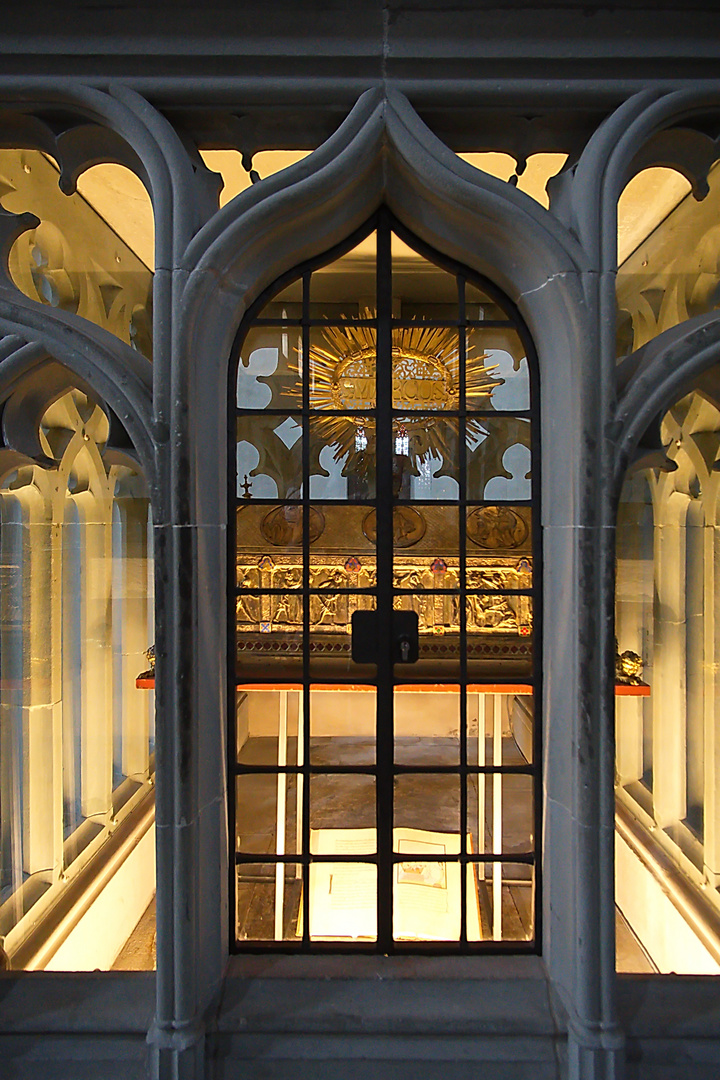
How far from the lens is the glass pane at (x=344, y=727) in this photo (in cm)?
259

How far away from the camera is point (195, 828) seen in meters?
1.96

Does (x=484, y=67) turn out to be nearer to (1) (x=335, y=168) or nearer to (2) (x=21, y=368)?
(1) (x=335, y=168)

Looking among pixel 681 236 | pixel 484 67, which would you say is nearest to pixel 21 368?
pixel 484 67

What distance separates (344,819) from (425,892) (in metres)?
0.41

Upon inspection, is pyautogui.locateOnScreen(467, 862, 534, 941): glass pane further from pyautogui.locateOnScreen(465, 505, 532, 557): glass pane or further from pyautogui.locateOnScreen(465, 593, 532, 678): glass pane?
pyautogui.locateOnScreen(465, 505, 532, 557): glass pane

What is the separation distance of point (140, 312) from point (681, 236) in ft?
11.8

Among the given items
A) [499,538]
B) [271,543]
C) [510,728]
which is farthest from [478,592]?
[510,728]

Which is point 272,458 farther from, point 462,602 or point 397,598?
point 462,602

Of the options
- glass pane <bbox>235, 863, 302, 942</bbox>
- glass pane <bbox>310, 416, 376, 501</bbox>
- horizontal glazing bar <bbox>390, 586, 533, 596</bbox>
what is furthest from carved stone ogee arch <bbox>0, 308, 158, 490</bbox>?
glass pane <bbox>235, 863, 302, 942</bbox>

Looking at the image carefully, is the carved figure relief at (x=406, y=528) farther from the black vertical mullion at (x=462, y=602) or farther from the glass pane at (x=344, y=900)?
the glass pane at (x=344, y=900)

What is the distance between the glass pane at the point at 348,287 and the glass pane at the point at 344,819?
1782 millimetres

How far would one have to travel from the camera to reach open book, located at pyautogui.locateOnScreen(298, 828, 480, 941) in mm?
2398

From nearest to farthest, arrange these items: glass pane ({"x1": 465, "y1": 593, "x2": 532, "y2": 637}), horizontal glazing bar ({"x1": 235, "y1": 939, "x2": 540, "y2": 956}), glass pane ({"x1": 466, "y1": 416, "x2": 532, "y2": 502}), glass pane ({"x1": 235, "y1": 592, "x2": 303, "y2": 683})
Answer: horizontal glazing bar ({"x1": 235, "y1": 939, "x2": 540, "y2": 956}) < glass pane ({"x1": 235, "y1": 592, "x2": 303, "y2": 683}) < glass pane ({"x1": 465, "y1": 593, "x2": 532, "y2": 637}) < glass pane ({"x1": 466, "y1": 416, "x2": 532, "y2": 502})

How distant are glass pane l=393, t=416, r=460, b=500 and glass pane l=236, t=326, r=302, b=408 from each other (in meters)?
0.50
